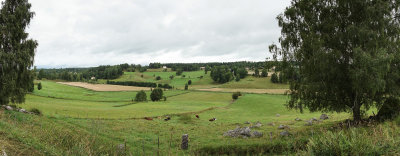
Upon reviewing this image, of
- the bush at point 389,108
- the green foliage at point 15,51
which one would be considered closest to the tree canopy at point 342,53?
the bush at point 389,108

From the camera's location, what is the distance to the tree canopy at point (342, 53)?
51.9 ft

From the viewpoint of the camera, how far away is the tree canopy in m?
15.8

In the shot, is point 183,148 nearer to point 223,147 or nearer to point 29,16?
point 223,147

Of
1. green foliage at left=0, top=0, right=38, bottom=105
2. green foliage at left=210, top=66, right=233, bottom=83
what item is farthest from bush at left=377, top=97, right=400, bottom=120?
green foliage at left=210, top=66, right=233, bottom=83

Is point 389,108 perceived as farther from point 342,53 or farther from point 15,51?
point 15,51

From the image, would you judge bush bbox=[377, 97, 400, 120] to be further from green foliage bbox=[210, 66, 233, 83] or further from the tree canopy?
green foliage bbox=[210, 66, 233, 83]

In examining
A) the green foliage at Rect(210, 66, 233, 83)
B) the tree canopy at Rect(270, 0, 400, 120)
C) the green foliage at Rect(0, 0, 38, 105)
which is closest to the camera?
the tree canopy at Rect(270, 0, 400, 120)

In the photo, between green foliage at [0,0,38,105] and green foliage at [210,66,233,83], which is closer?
green foliage at [0,0,38,105]

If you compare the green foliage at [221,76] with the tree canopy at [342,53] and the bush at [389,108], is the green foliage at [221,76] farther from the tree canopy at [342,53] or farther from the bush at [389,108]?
the bush at [389,108]

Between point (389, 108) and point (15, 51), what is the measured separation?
44.4 metres

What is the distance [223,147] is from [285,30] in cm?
1391

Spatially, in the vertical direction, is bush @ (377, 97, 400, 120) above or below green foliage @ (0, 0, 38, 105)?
below

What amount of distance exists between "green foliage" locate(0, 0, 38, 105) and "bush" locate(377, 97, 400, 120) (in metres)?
42.0

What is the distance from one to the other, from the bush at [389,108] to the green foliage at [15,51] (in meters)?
42.0
